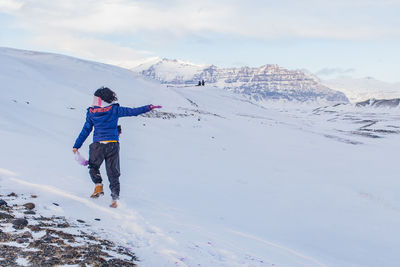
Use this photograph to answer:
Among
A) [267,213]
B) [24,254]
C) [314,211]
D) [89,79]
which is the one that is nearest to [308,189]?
[314,211]

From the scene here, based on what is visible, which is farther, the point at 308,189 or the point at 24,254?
the point at 308,189

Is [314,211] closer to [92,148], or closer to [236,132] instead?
[92,148]

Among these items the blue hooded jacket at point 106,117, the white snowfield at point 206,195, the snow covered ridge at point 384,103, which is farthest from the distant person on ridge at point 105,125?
the snow covered ridge at point 384,103

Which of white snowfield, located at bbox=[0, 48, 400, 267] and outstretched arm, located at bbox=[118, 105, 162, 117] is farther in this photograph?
outstretched arm, located at bbox=[118, 105, 162, 117]

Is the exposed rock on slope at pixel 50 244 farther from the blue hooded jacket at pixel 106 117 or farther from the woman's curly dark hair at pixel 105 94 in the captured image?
the woman's curly dark hair at pixel 105 94

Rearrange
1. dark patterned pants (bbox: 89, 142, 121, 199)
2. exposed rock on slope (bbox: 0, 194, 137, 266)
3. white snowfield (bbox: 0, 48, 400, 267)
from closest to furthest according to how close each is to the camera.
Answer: exposed rock on slope (bbox: 0, 194, 137, 266) < white snowfield (bbox: 0, 48, 400, 267) < dark patterned pants (bbox: 89, 142, 121, 199)

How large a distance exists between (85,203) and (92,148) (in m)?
1.01

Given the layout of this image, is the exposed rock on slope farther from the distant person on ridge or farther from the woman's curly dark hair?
the woman's curly dark hair

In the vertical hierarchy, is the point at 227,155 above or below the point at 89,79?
below

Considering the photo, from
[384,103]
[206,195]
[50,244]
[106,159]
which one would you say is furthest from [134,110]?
[384,103]

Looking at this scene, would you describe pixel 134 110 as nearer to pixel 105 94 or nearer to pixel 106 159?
pixel 105 94

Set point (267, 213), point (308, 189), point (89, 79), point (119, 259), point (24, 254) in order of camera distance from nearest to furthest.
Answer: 1. point (24, 254)
2. point (119, 259)
3. point (267, 213)
4. point (308, 189)
5. point (89, 79)

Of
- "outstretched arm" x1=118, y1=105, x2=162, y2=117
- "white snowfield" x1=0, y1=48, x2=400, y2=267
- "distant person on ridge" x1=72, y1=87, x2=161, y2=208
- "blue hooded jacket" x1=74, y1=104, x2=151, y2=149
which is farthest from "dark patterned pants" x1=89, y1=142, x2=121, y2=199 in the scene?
"outstretched arm" x1=118, y1=105, x2=162, y2=117

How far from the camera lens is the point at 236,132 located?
25.3 metres
